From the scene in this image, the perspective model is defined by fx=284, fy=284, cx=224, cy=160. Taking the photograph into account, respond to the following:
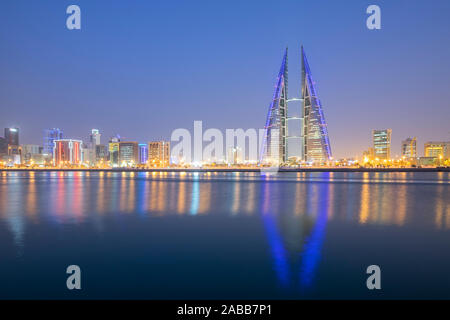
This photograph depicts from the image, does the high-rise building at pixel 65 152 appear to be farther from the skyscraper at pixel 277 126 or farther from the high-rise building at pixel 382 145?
the high-rise building at pixel 382 145

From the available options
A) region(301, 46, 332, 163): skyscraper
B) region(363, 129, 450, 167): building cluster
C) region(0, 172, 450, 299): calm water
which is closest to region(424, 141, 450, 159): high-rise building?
region(363, 129, 450, 167): building cluster

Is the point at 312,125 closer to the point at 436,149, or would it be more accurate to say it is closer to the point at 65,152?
the point at 436,149

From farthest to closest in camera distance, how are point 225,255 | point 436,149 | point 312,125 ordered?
point 436,149, point 312,125, point 225,255

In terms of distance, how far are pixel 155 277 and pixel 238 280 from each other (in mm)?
1776

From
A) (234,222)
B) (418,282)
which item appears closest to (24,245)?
(234,222)

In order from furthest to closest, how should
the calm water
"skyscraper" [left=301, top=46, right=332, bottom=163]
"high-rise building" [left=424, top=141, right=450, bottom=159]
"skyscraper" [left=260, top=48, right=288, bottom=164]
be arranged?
"high-rise building" [left=424, top=141, right=450, bottom=159] < "skyscraper" [left=260, top=48, right=288, bottom=164] < "skyscraper" [left=301, top=46, right=332, bottom=163] < the calm water

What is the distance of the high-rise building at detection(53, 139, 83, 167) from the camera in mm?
185000

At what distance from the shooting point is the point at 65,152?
18688cm

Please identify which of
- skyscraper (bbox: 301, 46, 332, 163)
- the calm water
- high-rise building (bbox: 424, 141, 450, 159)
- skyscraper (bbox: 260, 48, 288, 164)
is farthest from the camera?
high-rise building (bbox: 424, 141, 450, 159)

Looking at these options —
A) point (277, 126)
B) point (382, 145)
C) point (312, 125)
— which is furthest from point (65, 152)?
point (382, 145)

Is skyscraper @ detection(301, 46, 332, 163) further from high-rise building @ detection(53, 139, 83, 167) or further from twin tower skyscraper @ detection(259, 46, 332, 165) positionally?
high-rise building @ detection(53, 139, 83, 167)

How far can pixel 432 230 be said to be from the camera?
10797mm

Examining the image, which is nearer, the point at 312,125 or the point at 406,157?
the point at 312,125

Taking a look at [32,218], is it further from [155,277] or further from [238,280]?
[238,280]
